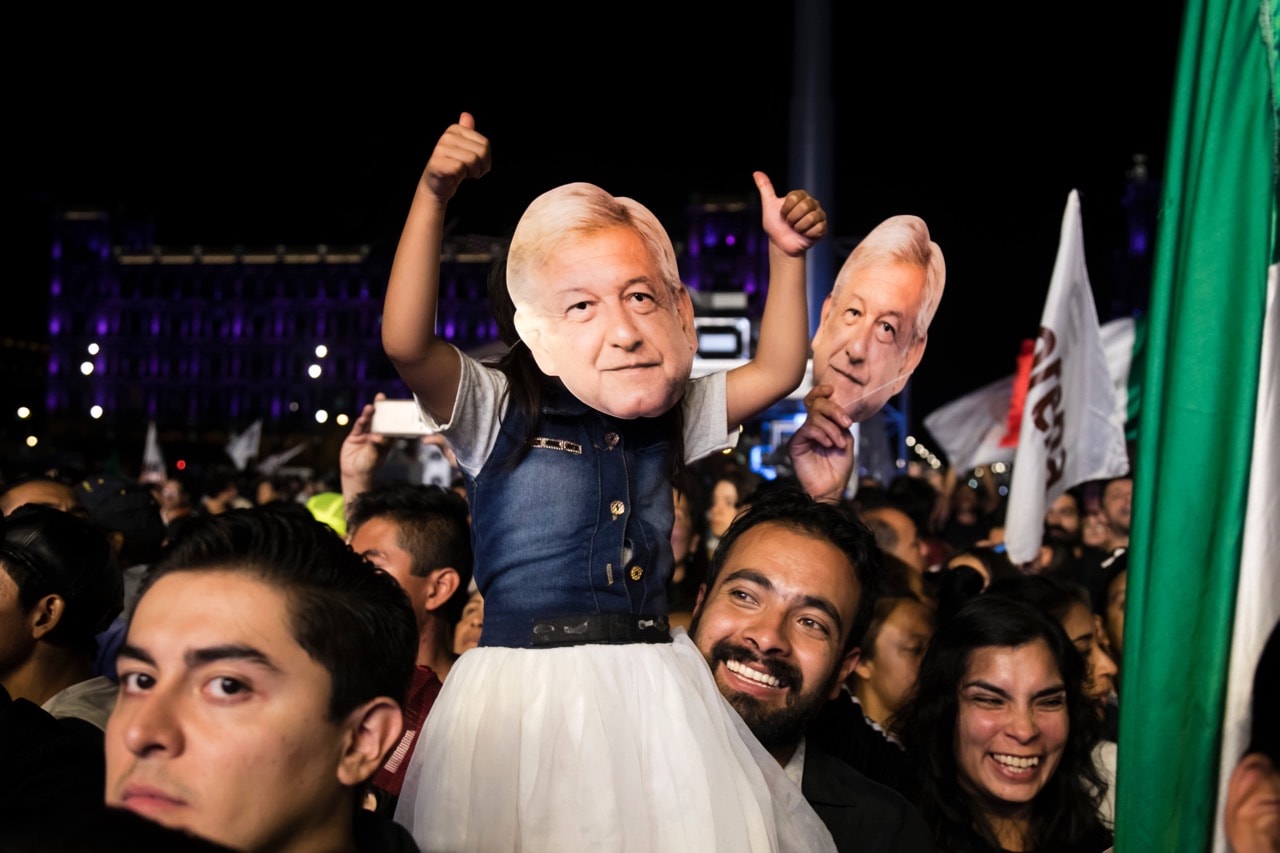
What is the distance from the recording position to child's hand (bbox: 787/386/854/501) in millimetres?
3715

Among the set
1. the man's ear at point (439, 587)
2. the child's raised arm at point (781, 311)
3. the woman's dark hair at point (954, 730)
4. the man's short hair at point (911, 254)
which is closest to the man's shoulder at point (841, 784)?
the woman's dark hair at point (954, 730)

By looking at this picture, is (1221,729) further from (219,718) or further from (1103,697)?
(1103,697)

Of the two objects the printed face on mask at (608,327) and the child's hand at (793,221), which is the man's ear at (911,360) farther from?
the printed face on mask at (608,327)

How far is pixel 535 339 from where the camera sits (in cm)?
283

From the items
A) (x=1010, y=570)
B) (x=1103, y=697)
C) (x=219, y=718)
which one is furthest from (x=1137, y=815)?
(x=1010, y=570)

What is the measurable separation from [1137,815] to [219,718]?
1310 millimetres

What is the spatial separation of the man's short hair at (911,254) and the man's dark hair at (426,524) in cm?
158

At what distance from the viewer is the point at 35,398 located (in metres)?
88.1

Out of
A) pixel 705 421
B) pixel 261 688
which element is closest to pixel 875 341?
pixel 705 421

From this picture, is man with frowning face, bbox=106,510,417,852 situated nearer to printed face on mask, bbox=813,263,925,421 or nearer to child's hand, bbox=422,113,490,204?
child's hand, bbox=422,113,490,204

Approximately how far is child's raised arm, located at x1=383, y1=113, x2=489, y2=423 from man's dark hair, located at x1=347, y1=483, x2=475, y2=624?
183 centimetres

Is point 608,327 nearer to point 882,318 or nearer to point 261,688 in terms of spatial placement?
point 261,688

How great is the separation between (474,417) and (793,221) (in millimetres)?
822

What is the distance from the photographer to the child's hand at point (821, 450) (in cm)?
371
